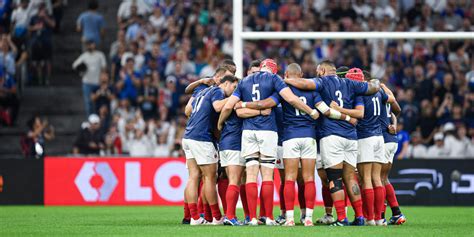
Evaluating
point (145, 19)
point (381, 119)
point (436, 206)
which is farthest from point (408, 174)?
point (145, 19)

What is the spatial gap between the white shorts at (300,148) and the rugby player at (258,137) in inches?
7.6

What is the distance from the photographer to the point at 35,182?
78.3 ft

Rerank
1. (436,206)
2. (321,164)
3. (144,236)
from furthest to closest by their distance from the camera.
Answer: (436,206) → (321,164) → (144,236)

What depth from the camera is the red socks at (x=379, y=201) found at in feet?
51.8

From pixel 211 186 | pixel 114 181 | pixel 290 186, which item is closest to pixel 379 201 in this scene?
pixel 290 186

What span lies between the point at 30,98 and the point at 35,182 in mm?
5216

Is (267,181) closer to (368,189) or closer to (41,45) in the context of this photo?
(368,189)

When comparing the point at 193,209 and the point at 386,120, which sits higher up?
the point at 386,120

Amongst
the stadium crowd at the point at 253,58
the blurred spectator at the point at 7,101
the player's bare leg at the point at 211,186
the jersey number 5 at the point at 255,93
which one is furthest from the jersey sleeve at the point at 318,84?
the blurred spectator at the point at 7,101

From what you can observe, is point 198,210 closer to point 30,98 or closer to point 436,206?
point 436,206

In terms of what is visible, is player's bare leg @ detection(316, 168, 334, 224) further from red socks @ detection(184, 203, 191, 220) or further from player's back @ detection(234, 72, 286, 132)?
red socks @ detection(184, 203, 191, 220)

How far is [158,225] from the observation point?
15.8m

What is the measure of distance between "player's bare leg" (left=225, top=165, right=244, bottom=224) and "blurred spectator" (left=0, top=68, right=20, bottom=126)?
45.7 feet

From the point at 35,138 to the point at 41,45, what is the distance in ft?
12.4
